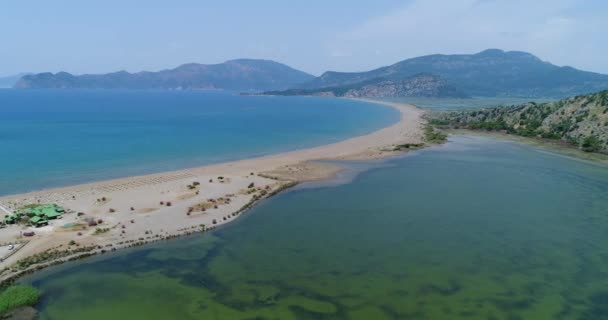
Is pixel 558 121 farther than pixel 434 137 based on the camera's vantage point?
Yes

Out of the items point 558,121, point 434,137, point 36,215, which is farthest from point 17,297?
point 558,121

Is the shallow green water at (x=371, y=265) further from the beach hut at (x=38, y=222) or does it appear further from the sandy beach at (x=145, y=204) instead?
the beach hut at (x=38, y=222)

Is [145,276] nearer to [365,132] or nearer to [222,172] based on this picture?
[222,172]

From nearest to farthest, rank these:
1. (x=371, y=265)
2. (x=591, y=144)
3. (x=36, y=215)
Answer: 1. (x=371, y=265)
2. (x=36, y=215)
3. (x=591, y=144)

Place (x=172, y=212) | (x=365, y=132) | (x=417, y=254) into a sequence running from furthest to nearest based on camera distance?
(x=365, y=132), (x=172, y=212), (x=417, y=254)

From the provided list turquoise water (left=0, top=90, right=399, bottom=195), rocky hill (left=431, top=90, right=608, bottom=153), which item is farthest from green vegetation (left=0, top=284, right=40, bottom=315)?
rocky hill (left=431, top=90, right=608, bottom=153)

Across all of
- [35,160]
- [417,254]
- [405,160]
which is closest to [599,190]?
[405,160]

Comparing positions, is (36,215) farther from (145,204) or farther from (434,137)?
(434,137)
